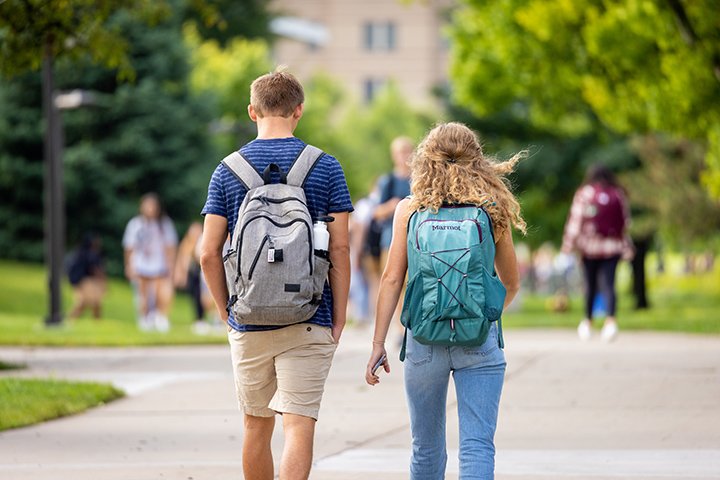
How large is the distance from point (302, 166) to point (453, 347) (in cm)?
85

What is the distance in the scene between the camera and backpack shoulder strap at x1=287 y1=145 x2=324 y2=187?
5.38 m

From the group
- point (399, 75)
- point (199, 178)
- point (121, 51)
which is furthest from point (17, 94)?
point (399, 75)

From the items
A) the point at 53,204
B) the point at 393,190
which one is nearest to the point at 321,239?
the point at 393,190

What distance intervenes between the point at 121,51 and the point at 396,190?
105 inches

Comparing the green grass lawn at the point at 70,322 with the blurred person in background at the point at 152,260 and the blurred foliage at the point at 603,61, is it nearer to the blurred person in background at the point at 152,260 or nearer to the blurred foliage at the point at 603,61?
the blurred person in background at the point at 152,260

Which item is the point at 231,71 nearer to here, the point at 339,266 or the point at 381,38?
the point at 339,266

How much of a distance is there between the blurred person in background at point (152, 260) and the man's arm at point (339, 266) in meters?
14.2

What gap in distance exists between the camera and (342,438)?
323 inches

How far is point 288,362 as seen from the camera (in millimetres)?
5422

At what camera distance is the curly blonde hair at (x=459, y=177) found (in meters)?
5.32

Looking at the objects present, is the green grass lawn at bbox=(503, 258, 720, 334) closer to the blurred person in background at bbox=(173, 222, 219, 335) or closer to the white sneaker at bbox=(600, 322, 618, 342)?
the white sneaker at bbox=(600, 322, 618, 342)

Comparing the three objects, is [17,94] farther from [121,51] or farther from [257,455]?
[257,455]

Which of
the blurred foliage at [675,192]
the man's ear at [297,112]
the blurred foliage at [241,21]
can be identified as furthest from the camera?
the blurred foliage at [241,21]

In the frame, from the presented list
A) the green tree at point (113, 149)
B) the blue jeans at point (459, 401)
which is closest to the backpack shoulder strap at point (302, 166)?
the blue jeans at point (459, 401)
